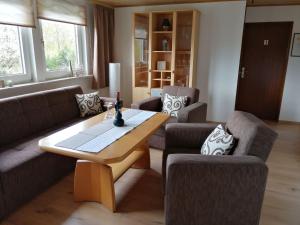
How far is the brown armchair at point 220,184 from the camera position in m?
1.54

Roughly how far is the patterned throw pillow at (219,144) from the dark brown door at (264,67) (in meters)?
3.12

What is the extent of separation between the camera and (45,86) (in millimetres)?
3283

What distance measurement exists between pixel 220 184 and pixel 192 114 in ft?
4.90

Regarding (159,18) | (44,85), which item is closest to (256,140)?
(44,85)

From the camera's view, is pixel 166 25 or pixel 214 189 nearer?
pixel 214 189

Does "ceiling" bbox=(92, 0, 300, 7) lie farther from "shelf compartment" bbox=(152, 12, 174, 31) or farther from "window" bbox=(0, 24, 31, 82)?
"window" bbox=(0, 24, 31, 82)

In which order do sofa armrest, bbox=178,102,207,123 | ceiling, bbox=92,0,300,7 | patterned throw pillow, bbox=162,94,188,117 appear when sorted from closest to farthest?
sofa armrest, bbox=178,102,207,123 → patterned throw pillow, bbox=162,94,188,117 → ceiling, bbox=92,0,300,7

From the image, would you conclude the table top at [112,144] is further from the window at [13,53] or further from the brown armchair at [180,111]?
the window at [13,53]

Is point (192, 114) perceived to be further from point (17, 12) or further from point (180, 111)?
point (17, 12)

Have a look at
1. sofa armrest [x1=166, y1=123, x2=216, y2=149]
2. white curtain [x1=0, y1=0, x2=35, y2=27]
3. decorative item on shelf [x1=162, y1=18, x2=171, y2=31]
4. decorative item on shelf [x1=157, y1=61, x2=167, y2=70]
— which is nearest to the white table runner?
sofa armrest [x1=166, y1=123, x2=216, y2=149]

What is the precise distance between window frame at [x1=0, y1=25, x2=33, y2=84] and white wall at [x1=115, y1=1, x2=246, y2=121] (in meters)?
1.95

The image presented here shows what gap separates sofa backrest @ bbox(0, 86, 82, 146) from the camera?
2404mm

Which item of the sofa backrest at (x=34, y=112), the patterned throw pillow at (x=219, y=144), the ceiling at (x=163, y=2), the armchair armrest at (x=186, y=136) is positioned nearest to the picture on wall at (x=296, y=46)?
the ceiling at (x=163, y=2)

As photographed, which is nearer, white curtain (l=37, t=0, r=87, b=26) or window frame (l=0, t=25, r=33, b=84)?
window frame (l=0, t=25, r=33, b=84)
